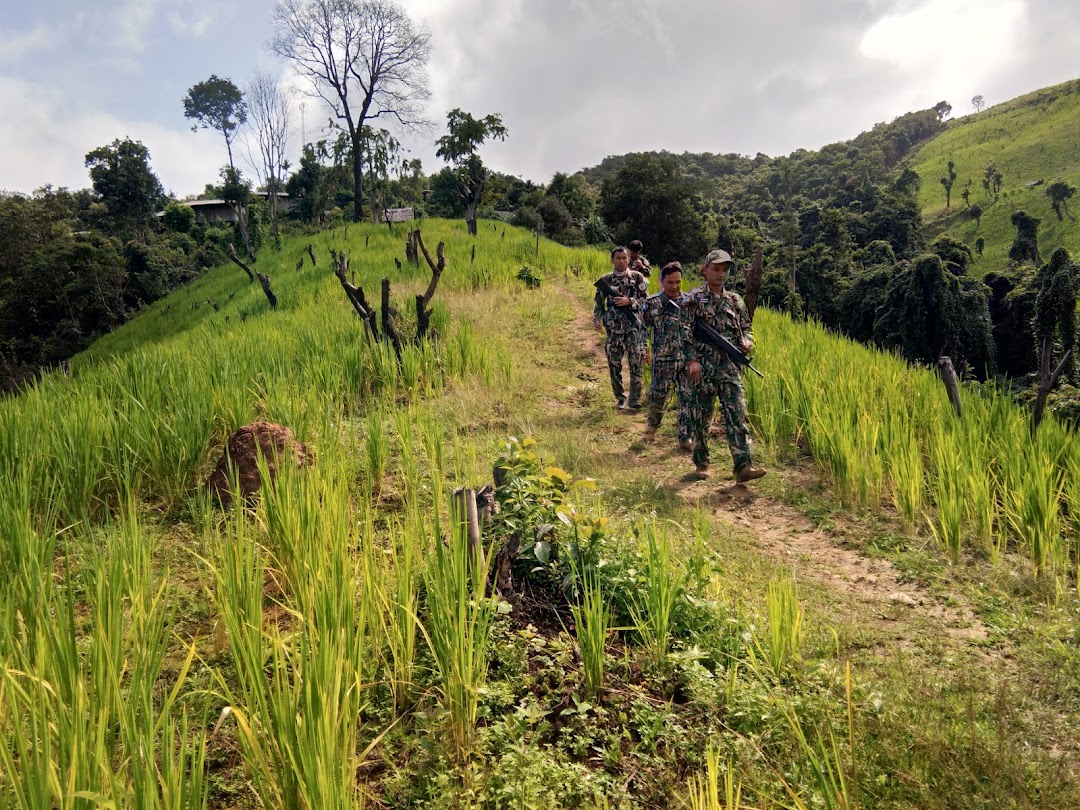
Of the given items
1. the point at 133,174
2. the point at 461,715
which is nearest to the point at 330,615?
the point at 461,715

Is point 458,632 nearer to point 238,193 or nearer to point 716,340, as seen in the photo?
point 716,340

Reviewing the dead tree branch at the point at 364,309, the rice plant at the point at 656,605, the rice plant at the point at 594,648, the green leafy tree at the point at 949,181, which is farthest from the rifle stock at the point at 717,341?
the green leafy tree at the point at 949,181

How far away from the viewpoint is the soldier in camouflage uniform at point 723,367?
4812 mm

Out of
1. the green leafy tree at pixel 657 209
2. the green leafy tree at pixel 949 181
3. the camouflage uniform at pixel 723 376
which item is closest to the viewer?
the camouflage uniform at pixel 723 376

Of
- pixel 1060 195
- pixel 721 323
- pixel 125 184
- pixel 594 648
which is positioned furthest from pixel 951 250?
pixel 125 184

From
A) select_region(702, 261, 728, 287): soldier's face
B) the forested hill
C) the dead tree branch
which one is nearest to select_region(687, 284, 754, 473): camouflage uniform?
select_region(702, 261, 728, 287): soldier's face

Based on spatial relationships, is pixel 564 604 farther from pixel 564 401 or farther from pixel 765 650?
pixel 564 401

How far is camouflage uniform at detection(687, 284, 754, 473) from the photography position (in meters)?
4.84

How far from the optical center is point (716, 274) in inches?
189

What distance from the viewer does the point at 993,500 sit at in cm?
353

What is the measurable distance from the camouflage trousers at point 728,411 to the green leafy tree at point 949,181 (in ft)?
248

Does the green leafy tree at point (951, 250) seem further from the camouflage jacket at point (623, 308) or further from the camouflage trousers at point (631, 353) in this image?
the camouflage trousers at point (631, 353)

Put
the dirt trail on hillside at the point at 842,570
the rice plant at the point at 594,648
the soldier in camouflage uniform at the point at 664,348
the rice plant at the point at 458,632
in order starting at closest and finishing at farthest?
the rice plant at the point at 458,632 → the rice plant at the point at 594,648 → the dirt trail on hillside at the point at 842,570 → the soldier in camouflage uniform at the point at 664,348

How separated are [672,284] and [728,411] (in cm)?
195
